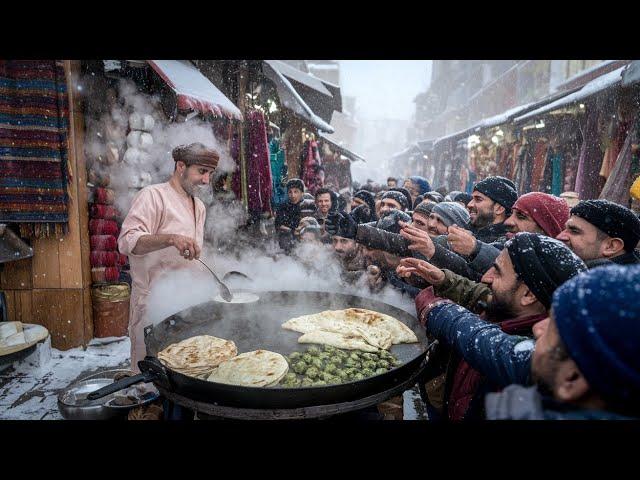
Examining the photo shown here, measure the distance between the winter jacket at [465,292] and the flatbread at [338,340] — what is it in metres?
0.65

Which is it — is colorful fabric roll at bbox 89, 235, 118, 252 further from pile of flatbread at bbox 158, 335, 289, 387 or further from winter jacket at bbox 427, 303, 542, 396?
winter jacket at bbox 427, 303, 542, 396

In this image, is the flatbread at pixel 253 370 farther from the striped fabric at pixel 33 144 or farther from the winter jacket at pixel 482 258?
the striped fabric at pixel 33 144

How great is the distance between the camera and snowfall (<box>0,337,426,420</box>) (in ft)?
12.3

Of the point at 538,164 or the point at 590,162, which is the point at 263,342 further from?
the point at 538,164

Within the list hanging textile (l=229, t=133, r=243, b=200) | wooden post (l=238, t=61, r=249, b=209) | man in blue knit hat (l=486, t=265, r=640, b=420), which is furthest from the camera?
wooden post (l=238, t=61, r=249, b=209)

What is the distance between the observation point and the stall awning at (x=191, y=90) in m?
4.20

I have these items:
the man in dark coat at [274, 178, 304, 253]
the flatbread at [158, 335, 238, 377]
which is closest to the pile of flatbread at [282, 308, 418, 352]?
the flatbread at [158, 335, 238, 377]

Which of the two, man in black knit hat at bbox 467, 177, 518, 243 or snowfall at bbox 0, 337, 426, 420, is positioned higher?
man in black knit hat at bbox 467, 177, 518, 243

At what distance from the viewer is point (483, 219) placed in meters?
4.25

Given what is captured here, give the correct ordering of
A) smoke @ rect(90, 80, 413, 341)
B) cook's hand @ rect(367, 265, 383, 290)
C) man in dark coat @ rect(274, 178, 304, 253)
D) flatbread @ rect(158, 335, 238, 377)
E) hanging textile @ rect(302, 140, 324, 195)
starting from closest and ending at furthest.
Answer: flatbread @ rect(158, 335, 238, 377) → smoke @ rect(90, 80, 413, 341) → cook's hand @ rect(367, 265, 383, 290) → man in dark coat @ rect(274, 178, 304, 253) → hanging textile @ rect(302, 140, 324, 195)

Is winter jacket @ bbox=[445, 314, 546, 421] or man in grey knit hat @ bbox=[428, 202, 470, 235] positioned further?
man in grey knit hat @ bbox=[428, 202, 470, 235]

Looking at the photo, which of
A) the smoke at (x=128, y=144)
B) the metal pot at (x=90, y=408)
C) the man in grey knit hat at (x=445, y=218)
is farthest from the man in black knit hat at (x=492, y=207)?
the smoke at (x=128, y=144)
